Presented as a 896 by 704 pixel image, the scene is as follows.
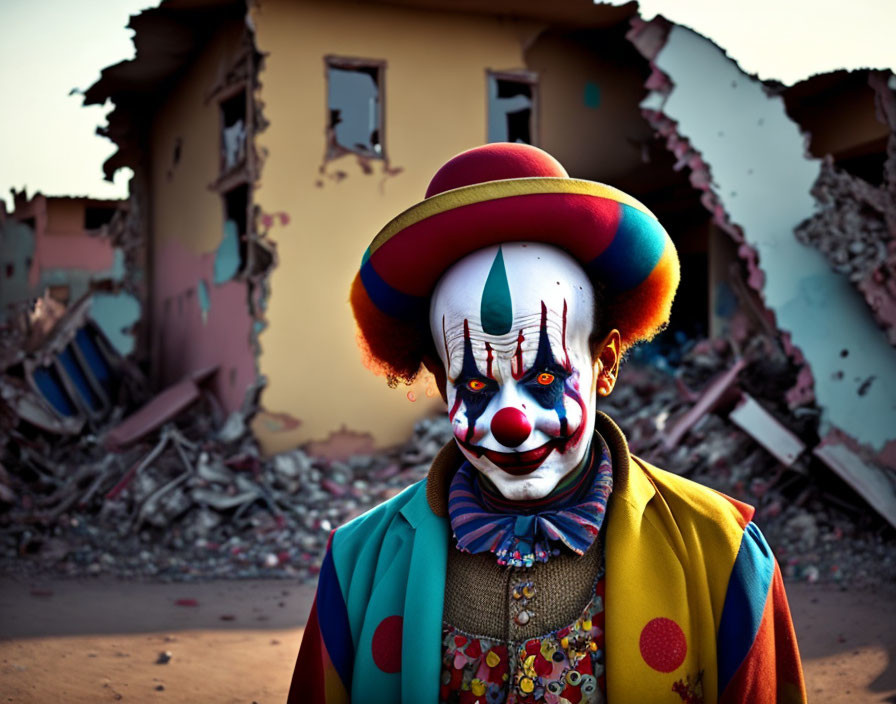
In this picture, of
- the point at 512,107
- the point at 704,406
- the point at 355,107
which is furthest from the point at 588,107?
the point at 704,406

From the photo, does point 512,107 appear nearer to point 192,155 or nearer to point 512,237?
point 192,155

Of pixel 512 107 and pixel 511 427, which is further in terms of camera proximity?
pixel 512 107

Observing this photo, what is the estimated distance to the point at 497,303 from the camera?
71.2 inches

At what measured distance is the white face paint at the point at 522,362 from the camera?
5.91 ft

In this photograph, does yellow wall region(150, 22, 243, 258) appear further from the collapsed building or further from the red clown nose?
the red clown nose

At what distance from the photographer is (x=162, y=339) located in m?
12.5

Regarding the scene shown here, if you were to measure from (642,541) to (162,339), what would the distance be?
11721 millimetres

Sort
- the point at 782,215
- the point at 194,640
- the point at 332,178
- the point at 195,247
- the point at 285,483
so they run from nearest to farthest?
1. the point at 194,640
2. the point at 782,215
3. the point at 285,483
4. the point at 332,178
5. the point at 195,247

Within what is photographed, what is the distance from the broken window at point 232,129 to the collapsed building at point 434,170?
0.09 feet

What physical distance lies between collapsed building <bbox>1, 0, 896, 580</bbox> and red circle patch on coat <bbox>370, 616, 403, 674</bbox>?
5196 millimetres

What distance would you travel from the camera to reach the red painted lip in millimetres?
1796

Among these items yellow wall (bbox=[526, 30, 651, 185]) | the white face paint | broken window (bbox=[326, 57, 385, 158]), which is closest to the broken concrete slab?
yellow wall (bbox=[526, 30, 651, 185])

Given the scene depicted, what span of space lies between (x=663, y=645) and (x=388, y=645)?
59cm

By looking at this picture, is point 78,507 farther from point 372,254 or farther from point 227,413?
point 372,254
